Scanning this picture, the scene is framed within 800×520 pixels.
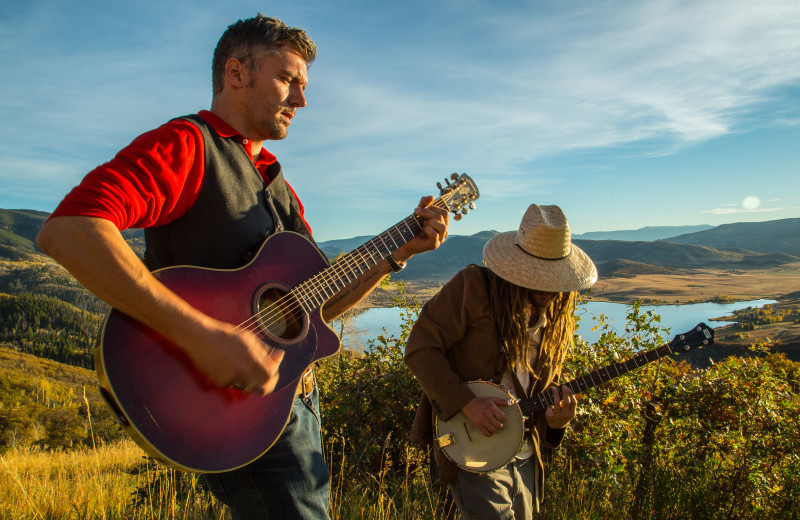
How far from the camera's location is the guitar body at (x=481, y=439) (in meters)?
3.05

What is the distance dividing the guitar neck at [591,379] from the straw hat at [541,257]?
0.64m

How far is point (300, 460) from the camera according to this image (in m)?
1.79

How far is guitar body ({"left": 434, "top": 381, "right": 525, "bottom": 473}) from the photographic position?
120 inches

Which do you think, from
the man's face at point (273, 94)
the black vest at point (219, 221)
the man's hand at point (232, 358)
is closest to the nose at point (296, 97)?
the man's face at point (273, 94)

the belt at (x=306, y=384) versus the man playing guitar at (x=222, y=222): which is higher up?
the man playing guitar at (x=222, y=222)

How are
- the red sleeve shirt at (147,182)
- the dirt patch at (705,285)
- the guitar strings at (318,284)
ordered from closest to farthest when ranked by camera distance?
the red sleeve shirt at (147,182) < the guitar strings at (318,284) < the dirt patch at (705,285)

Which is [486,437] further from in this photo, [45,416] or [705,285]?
[705,285]

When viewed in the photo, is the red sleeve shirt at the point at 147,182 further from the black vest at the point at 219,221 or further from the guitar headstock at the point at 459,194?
the guitar headstock at the point at 459,194

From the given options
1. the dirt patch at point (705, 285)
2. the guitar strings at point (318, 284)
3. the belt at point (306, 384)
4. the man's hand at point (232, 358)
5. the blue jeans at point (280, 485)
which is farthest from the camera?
the dirt patch at point (705, 285)

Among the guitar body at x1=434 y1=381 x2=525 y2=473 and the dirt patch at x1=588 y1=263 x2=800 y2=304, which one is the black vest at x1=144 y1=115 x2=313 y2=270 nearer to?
the guitar body at x1=434 y1=381 x2=525 y2=473

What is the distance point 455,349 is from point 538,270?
78 centimetres

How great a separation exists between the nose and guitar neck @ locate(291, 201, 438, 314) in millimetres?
721

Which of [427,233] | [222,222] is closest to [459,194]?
[427,233]

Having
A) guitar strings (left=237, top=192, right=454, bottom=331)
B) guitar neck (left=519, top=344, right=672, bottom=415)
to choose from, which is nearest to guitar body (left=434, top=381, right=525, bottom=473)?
guitar neck (left=519, top=344, right=672, bottom=415)
